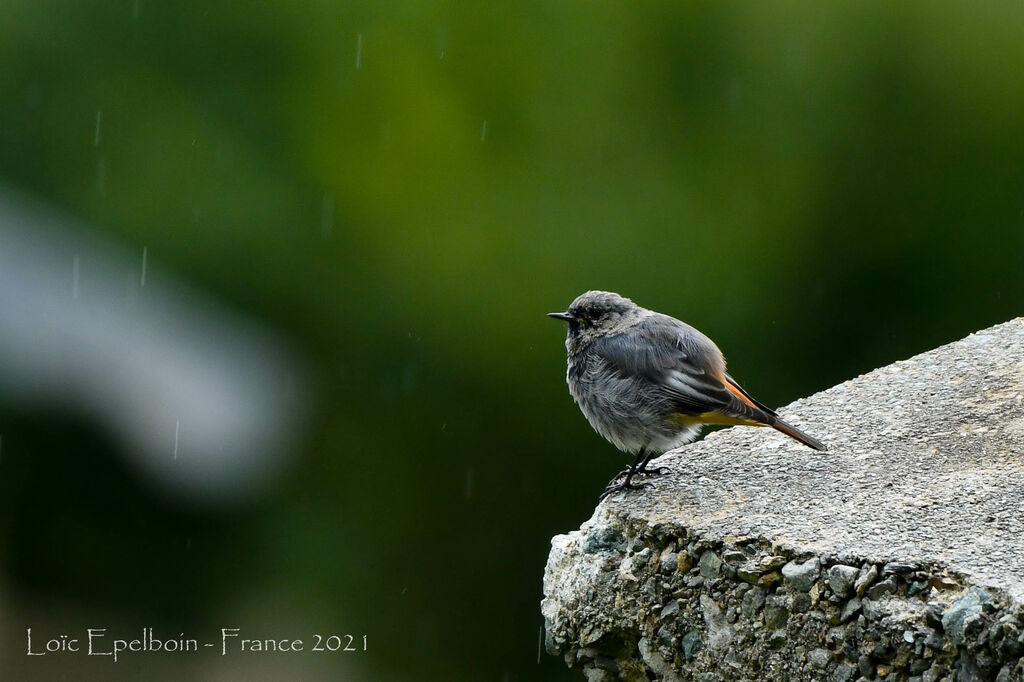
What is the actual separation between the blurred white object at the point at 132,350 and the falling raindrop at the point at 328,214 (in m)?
0.87

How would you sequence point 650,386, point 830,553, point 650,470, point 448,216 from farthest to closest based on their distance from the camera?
point 448,216, point 650,386, point 650,470, point 830,553

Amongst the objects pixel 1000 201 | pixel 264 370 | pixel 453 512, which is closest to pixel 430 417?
pixel 453 512

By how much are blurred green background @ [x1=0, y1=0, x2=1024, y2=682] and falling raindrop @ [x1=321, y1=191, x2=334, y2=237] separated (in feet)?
0.09

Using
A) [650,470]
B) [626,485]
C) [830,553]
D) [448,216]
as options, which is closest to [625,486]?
[626,485]

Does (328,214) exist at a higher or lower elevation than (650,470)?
higher

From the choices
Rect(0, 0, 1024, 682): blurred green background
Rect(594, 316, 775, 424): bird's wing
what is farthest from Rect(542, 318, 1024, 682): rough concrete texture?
Rect(0, 0, 1024, 682): blurred green background

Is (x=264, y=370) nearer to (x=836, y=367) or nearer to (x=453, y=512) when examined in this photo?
(x=453, y=512)

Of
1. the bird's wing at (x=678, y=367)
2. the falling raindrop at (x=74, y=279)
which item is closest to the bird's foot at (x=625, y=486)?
the bird's wing at (x=678, y=367)

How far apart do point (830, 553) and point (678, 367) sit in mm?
1321

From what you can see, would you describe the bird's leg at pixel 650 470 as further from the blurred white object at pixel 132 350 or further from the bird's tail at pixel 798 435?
the blurred white object at pixel 132 350

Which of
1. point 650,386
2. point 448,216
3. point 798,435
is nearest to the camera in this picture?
point 798,435

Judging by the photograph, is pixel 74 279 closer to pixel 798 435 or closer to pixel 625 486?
pixel 625 486

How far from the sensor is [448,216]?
8266mm

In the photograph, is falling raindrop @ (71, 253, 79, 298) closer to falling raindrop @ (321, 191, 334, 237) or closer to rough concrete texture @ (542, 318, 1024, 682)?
falling raindrop @ (321, 191, 334, 237)
